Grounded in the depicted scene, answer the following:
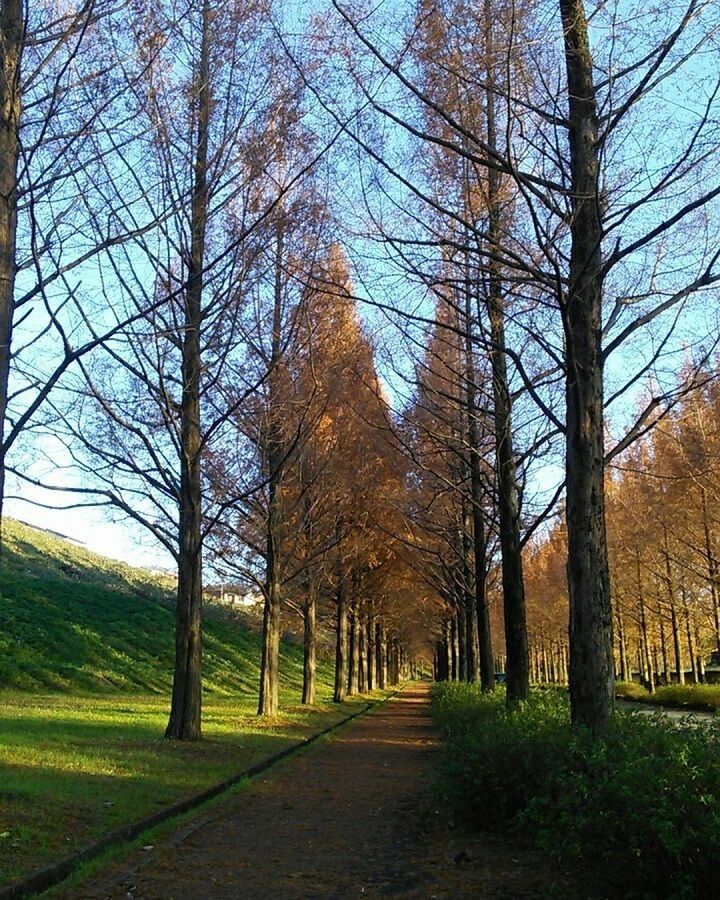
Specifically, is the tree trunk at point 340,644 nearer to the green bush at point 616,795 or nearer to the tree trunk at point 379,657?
the tree trunk at point 379,657

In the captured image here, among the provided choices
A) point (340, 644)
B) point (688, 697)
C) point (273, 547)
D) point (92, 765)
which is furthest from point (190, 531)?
point (688, 697)

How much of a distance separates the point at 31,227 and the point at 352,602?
24.9 m

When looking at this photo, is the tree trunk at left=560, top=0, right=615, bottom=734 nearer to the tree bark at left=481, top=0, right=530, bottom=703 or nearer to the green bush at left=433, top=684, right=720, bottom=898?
the green bush at left=433, top=684, right=720, bottom=898

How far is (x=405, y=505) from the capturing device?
62.5ft

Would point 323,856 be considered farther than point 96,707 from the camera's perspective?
No

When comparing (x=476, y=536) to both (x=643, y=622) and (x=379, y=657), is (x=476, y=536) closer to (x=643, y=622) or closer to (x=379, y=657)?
(x=643, y=622)

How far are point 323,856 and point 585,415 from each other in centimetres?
368

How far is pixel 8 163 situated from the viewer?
6090 mm

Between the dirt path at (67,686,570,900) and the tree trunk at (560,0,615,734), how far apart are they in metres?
1.37

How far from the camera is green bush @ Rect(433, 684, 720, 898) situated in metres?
3.43

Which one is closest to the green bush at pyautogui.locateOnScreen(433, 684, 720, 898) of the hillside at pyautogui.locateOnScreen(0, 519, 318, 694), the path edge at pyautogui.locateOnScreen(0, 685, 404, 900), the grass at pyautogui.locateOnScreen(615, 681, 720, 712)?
the path edge at pyautogui.locateOnScreen(0, 685, 404, 900)

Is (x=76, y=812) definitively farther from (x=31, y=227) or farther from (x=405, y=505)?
(x=405, y=505)

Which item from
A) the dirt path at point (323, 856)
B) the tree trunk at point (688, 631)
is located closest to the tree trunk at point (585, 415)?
the dirt path at point (323, 856)

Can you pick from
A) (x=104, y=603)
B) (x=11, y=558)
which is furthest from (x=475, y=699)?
(x=11, y=558)
